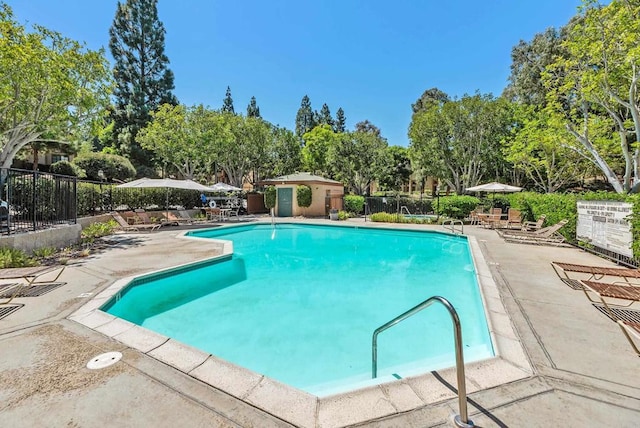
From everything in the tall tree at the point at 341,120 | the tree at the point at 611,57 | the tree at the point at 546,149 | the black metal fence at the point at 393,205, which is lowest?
the black metal fence at the point at 393,205

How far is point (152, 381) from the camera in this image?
2.73 metres

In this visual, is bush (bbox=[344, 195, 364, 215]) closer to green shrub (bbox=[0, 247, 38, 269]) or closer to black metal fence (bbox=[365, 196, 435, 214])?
black metal fence (bbox=[365, 196, 435, 214])

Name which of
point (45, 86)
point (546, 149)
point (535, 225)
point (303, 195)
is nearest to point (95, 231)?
point (45, 86)

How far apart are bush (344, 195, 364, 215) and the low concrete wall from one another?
16668mm

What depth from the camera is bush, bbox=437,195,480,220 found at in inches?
733

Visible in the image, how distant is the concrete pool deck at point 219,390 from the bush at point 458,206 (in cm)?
1501

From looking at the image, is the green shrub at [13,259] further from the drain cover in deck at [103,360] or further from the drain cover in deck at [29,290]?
the drain cover in deck at [103,360]

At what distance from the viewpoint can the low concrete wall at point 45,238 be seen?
7.33 metres

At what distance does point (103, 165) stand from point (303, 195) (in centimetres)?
1625

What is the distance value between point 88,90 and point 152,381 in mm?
12869

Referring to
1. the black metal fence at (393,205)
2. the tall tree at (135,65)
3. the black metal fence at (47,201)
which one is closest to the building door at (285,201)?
the black metal fence at (393,205)

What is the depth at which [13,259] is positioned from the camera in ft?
21.9

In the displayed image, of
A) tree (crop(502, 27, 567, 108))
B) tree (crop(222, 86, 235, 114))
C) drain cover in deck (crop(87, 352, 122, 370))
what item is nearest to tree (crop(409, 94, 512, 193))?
tree (crop(502, 27, 567, 108))

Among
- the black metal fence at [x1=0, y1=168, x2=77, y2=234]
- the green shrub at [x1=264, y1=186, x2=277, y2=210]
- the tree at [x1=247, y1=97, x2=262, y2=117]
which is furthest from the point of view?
the tree at [x1=247, y1=97, x2=262, y2=117]
